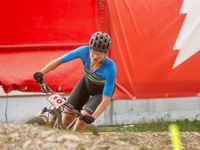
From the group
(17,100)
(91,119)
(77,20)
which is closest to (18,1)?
(77,20)

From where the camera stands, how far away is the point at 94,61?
10.7 feet

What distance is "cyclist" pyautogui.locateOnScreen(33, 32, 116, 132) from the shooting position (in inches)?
127

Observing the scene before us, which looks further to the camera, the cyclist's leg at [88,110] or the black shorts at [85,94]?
the black shorts at [85,94]

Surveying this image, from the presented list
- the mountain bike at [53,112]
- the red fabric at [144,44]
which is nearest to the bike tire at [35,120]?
the mountain bike at [53,112]

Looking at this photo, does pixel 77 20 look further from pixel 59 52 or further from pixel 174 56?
pixel 174 56

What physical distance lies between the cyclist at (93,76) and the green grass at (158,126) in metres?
1.92

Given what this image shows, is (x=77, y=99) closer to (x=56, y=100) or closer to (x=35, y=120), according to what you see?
(x=56, y=100)

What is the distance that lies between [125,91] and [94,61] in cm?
246

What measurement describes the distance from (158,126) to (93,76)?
2.84m

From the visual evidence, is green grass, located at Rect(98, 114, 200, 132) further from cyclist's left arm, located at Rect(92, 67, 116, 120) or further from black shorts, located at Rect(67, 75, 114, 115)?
cyclist's left arm, located at Rect(92, 67, 116, 120)

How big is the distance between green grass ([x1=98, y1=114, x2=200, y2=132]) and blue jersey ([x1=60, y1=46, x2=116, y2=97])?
216 cm

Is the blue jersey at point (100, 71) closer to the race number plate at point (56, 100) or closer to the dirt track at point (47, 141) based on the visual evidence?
the race number plate at point (56, 100)

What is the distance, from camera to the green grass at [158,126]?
17.7 ft

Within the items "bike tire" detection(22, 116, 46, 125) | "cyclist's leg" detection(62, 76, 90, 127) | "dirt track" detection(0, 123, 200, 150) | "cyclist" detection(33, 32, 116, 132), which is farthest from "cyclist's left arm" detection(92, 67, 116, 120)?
"dirt track" detection(0, 123, 200, 150)
